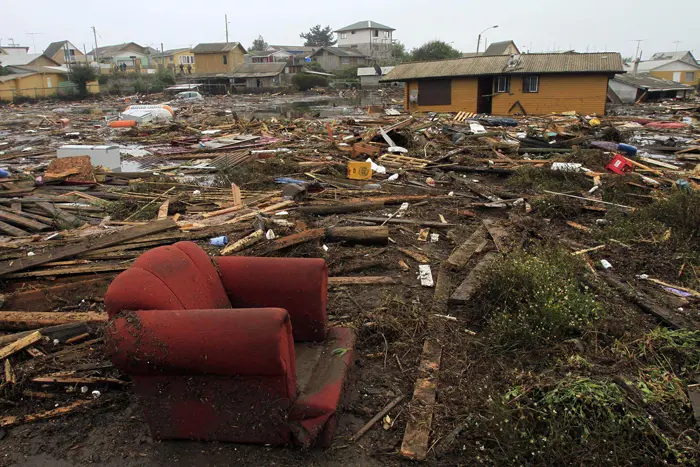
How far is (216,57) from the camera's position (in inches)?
2945

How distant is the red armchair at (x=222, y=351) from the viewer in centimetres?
279

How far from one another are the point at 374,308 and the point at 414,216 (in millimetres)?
3686

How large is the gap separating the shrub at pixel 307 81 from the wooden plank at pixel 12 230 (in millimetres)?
56347

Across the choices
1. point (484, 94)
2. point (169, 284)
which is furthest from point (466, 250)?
point (484, 94)

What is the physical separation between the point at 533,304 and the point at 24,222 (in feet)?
25.0

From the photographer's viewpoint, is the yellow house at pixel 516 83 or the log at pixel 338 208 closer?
the log at pixel 338 208

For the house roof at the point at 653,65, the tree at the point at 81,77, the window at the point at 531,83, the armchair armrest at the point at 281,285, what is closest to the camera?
the armchair armrest at the point at 281,285

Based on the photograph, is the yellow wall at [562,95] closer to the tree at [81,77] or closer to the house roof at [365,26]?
the tree at [81,77]

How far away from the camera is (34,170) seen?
42.4ft

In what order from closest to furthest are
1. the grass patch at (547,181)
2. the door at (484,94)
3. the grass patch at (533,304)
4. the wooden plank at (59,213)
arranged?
the grass patch at (533,304), the wooden plank at (59,213), the grass patch at (547,181), the door at (484,94)

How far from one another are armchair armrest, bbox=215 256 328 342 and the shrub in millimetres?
60133

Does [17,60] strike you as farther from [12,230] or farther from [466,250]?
[466,250]

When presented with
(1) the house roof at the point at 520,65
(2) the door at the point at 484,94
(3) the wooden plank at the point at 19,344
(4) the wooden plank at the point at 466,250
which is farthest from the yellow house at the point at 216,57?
(3) the wooden plank at the point at 19,344

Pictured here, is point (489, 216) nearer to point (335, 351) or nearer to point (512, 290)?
point (512, 290)
